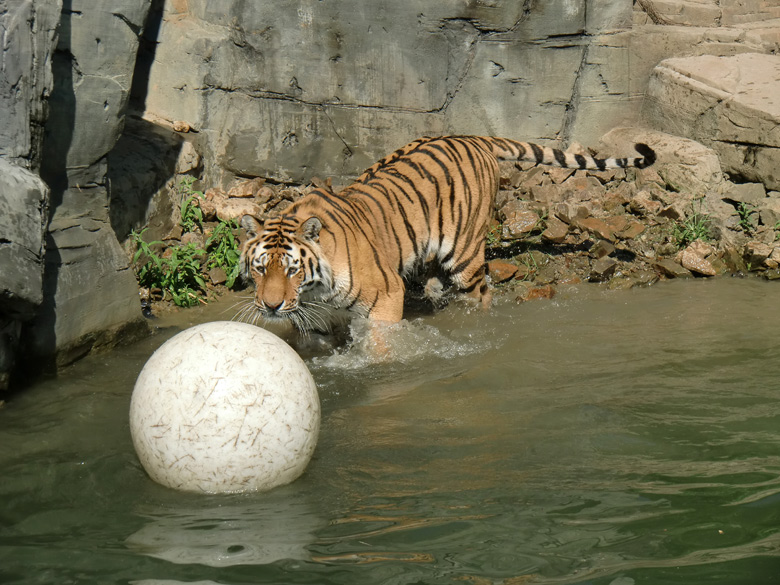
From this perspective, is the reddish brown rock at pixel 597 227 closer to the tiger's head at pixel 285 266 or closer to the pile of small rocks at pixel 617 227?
the pile of small rocks at pixel 617 227

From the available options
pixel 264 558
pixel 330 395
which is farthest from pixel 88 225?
pixel 264 558

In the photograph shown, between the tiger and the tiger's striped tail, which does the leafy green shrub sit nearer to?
the tiger

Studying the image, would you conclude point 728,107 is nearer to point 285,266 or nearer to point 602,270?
point 602,270

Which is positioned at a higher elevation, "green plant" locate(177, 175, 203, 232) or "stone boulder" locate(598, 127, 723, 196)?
"stone boulder" locate(598, 127, 723, 196)

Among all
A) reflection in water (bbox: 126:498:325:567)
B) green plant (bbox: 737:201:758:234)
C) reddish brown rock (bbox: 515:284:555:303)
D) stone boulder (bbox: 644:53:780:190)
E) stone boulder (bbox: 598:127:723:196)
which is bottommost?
reflection in water (bbox: 126:498:325:567)

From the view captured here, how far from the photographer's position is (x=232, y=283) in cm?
639

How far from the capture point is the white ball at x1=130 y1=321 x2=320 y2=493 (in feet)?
10.6

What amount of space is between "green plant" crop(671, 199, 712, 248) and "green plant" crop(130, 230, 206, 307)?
11.8 feet

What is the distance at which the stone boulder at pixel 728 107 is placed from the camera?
22.8 feet

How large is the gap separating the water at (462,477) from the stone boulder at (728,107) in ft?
6.73

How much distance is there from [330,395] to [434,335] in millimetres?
1051

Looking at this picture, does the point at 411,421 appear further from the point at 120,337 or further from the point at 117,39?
the point at 117,39

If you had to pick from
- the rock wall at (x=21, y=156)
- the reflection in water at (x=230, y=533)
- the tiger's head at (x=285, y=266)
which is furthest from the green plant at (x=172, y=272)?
the reflection in water at (x=230, y=533)

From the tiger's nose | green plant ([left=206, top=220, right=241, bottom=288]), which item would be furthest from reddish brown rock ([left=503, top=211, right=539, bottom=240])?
the tiger's nose
